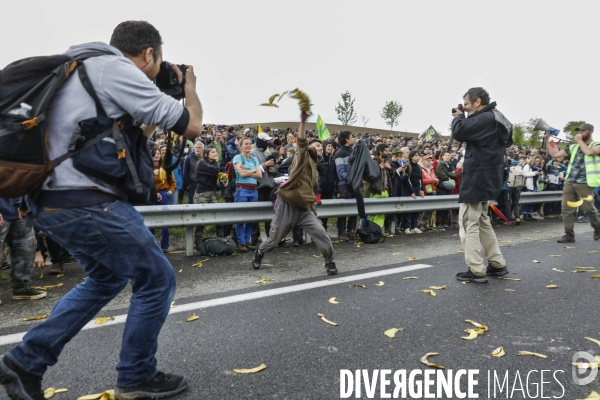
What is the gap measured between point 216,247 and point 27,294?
9.36ft

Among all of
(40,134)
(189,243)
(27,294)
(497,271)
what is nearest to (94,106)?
(40,134)

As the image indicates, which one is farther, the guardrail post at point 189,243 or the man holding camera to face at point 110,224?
the guardrail post at point 189,243

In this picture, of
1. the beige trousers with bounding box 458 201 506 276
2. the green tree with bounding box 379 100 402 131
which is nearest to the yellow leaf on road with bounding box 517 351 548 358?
the beige trousers with bounding box 458 201 506 276

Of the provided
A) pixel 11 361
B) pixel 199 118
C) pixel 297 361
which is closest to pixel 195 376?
pixel 297 361

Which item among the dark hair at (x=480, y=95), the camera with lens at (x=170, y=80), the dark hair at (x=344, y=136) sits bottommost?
the camera with lens at (x=170, y=80)

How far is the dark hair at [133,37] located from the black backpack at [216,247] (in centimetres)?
503

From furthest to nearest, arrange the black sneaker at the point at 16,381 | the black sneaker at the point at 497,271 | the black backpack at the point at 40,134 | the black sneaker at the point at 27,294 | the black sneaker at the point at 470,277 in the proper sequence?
the black sneaker at the point at 497,271, the black sneaker at the point at 470,277, the black sneaker at the point at 27,294, the black sneaker at the point at 16,381, the black backpack at the point at 40,134

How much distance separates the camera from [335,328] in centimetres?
371

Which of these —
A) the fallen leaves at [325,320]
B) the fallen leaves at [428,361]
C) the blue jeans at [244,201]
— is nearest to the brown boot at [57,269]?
the blue jeans at [244,201]

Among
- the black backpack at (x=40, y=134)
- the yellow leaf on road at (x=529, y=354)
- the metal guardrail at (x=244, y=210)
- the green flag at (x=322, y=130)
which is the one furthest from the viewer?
the green flag at (x=322, y=130)

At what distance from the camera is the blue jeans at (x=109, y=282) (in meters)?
2.32

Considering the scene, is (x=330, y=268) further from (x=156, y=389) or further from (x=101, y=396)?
(x=101, y=396)

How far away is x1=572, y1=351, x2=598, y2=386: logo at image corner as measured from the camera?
2762mm

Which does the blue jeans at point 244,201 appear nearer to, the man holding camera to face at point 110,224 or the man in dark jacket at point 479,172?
the man in dark jacket at point 479,172
